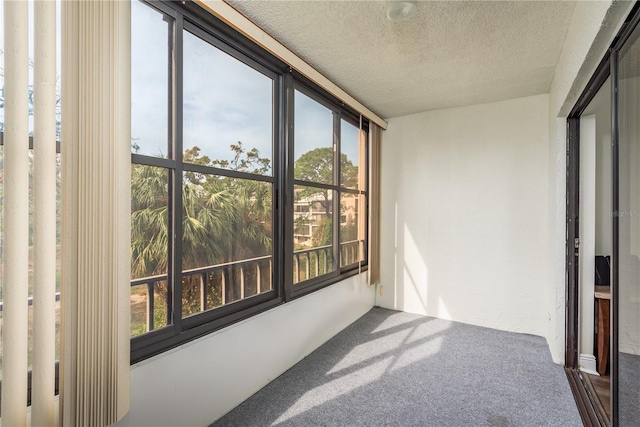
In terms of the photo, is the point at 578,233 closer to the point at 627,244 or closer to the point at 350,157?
the point at 627,244

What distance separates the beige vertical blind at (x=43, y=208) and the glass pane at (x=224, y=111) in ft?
2.26

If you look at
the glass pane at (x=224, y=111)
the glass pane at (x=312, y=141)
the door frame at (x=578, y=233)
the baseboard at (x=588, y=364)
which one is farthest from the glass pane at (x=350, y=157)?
the baseboard at (x=588, y=364)

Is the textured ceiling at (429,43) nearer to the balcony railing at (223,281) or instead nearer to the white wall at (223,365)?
the balcony railing at (223,281)

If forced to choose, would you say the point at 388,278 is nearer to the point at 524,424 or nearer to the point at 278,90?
the point at 524,424

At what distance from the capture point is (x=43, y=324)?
1.08 metres

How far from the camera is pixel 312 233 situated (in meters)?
2.99

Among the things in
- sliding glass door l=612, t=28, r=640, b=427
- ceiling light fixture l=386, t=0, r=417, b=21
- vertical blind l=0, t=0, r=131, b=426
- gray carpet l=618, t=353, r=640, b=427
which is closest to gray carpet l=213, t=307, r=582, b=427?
gray carpet l=618, t=353, r=640, b=427

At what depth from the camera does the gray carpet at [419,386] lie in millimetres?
1883

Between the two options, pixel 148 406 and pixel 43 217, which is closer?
pixel 43 217

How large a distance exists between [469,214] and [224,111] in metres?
2.78

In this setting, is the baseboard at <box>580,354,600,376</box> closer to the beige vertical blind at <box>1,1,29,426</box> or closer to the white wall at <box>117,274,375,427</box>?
the white wall at <box>117,274,375,427</box>

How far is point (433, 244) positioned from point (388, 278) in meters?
0.71

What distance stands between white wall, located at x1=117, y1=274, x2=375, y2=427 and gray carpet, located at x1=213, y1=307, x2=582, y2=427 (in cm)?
9

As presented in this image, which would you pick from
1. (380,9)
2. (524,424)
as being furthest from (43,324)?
(524,424)
